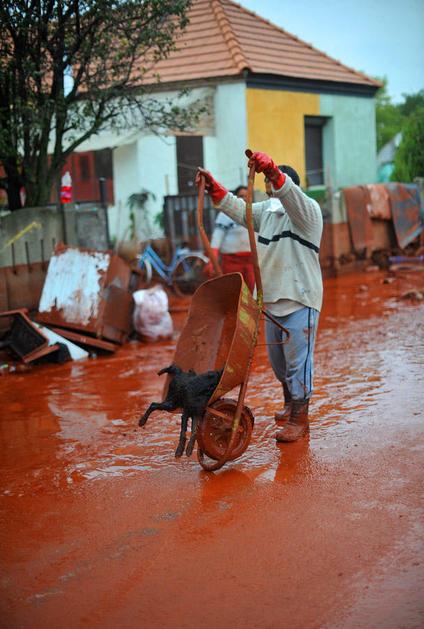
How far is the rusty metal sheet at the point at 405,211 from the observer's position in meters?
16.2

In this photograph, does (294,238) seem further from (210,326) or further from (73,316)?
(73,316)

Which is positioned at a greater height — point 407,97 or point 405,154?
point 407,97

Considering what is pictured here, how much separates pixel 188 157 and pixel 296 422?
1385 centimetres

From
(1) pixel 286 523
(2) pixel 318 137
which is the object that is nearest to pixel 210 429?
(1) pixel 286 523

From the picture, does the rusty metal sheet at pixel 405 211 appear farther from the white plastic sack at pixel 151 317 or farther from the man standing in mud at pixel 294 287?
the man standing in mud at pixel 294 287

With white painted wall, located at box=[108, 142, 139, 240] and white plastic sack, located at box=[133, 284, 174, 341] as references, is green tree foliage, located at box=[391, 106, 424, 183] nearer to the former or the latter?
white painted wall, located at box=[108, 142, 139, 240]

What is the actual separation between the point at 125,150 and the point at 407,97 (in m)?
40.7

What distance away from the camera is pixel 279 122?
18094 millimetres

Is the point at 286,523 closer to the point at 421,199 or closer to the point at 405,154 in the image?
the point at 421,199

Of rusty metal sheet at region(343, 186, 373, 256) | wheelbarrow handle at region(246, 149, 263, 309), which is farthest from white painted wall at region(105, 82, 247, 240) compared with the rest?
wheelbarrow handle at region(246, 149, 263, 309)

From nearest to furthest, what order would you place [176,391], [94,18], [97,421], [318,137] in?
1. [176,391]
2. [97,421]
3. [94,18]
4. [318,137]

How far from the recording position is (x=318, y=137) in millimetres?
Answer: 20172

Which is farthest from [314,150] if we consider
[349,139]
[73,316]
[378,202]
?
[73,316]

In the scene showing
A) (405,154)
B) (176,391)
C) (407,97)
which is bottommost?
(176,391)
